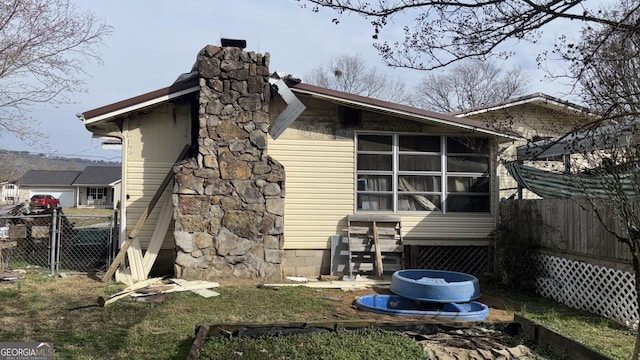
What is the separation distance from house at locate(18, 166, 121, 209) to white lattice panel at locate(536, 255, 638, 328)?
143 ft

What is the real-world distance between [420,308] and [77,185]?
47.0 m

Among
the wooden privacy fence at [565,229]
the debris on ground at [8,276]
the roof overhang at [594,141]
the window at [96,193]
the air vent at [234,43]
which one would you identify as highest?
the air vent at [234,43]

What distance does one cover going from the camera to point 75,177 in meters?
50.0

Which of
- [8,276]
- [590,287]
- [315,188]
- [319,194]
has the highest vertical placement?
[315,188]

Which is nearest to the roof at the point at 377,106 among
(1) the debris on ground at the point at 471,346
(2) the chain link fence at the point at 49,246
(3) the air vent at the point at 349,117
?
(3) the air vent at the point at 349,117

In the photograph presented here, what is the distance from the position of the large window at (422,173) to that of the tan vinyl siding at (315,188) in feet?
1.12

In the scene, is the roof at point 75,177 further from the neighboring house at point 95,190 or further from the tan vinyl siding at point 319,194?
the tan vinyl siding at point 319,194

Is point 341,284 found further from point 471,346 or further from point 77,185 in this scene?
point 77,185

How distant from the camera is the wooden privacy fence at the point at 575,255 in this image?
6461 millimetres

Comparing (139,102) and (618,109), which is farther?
(139,102)

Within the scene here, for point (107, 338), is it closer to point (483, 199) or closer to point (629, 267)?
point (629, 267)

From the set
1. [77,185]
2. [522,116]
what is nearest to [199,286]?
[522,116]

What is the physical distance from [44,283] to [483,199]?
8.60 metres

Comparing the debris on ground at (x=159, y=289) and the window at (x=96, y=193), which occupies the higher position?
the window at (x=96, y=193)
